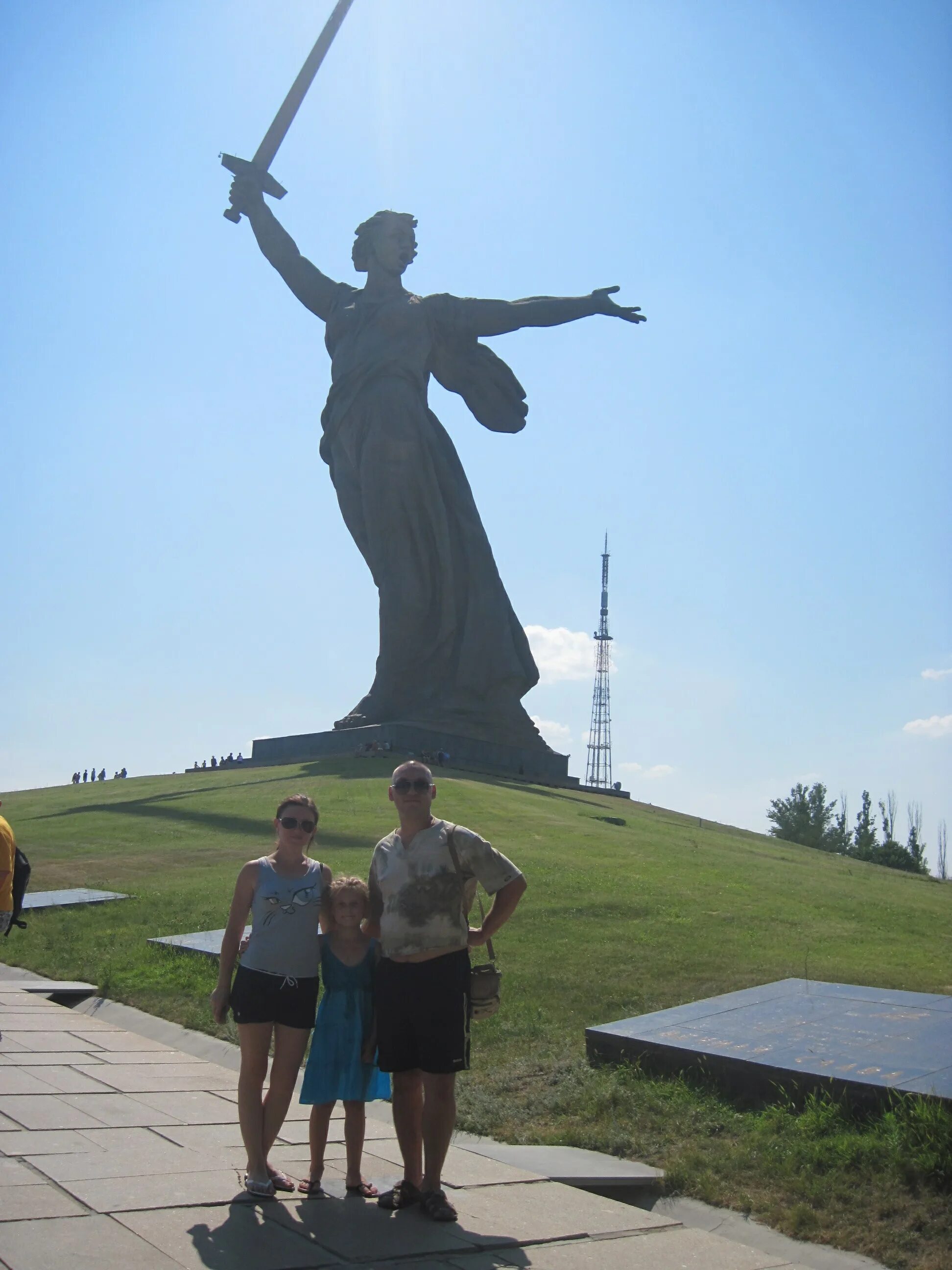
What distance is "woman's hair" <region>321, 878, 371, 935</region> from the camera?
4.02 metres

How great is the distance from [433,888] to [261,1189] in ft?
3.32

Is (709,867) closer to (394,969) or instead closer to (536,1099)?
(536,1099)

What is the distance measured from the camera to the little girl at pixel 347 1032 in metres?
3.90

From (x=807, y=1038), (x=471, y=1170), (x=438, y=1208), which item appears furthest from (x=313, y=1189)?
(x=807, y=1038)

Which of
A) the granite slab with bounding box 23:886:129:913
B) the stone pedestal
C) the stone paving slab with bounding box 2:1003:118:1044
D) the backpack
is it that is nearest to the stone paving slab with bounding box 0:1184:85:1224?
the stone paving slab with bounding box 2:1003:118:1044

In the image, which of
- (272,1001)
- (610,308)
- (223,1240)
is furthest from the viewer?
(610,308)

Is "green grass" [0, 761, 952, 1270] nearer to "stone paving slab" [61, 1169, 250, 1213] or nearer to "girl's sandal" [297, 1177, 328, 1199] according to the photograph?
"girl's sandal" [297, 1177, 328, 1199]

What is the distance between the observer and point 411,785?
12.8 feet

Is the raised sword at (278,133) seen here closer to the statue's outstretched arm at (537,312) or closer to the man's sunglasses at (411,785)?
the statue's outstretched arm at (537,312)

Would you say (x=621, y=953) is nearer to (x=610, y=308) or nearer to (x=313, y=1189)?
(x=313, y=1189)

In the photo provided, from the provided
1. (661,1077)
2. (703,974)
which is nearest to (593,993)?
(703,974)

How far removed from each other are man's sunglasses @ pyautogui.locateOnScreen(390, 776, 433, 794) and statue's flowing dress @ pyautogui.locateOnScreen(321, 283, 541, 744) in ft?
75.0

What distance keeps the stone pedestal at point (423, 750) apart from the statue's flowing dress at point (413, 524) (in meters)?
0.52

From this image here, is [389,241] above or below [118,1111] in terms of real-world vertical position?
above
